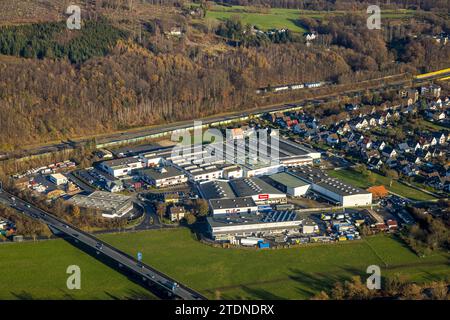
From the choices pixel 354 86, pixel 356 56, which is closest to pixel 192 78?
pixel 354 86

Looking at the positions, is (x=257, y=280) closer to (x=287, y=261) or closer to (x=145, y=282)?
(x=287, y=261)

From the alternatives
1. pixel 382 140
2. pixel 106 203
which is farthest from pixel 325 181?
pixel 106 203

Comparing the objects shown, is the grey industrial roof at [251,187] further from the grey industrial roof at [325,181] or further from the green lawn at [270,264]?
the green lawn at [270,264]

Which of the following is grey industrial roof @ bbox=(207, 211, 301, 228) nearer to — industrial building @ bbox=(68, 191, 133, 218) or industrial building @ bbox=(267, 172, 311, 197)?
industrial building @ bbox=(267, 172, 311, 197)

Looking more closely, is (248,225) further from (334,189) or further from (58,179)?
(58,179)

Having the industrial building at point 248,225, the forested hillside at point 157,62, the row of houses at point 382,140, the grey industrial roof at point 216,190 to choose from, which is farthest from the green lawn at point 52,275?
the row of houses at point 382,140

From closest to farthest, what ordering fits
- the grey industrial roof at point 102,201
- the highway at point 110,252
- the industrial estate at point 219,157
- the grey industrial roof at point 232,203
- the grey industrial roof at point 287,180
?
the highway at point 110,252 → the industrial estate at point 219,157 → the grey industrial roof at point 232,203 → the grey industrial roof at point 102,201 → the grey industrial roof at point 287,180
